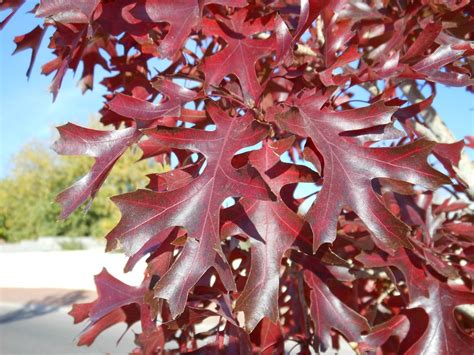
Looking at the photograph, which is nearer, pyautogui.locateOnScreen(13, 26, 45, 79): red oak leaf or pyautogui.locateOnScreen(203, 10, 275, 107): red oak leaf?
pyautogui.locateOnScreen(203, 10, 275, 107): red oak leaf

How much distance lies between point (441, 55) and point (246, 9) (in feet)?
1.14

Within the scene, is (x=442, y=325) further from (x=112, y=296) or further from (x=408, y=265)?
(x=112, y=296)

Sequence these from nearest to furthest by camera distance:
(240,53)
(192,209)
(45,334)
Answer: (192,209) → (240,53) → (45,334)

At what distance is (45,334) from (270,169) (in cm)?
733

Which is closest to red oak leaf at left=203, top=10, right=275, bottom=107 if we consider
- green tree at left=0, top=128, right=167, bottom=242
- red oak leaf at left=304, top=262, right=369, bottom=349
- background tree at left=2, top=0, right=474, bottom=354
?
background tree at left=2, top=0, right=474, bottom=354

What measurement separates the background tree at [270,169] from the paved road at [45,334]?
501 centimetres

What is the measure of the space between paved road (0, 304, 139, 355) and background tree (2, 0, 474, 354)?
5011mm

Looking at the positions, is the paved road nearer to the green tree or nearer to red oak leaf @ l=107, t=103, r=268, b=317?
red oak leaf @ l=107, t=103, r=268, b=317

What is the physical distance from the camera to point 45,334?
7180 millimetres

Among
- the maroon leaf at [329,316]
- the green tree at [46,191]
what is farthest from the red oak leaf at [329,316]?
the green tree at [46,191]

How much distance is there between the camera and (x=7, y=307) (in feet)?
31.0

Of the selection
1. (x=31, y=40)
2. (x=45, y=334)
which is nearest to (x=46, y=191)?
(x=45, y=334)

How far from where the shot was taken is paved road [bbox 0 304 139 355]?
6.29 meters

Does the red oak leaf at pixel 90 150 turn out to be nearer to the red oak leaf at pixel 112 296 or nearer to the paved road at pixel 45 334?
the red oak leaf at pixel 112 296
